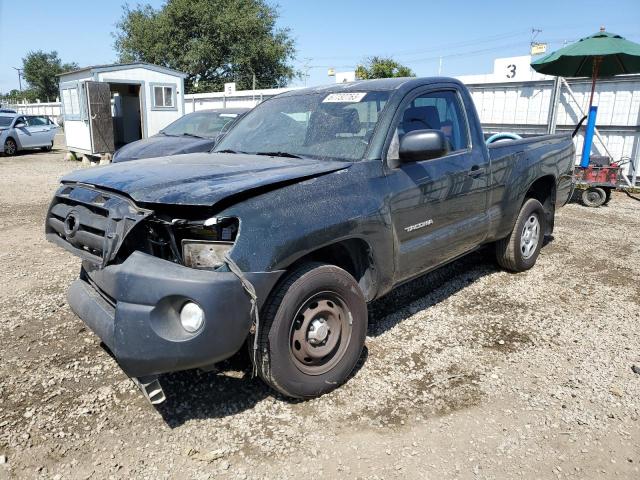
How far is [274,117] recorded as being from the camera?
4.08m

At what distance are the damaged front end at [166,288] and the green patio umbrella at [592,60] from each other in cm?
875

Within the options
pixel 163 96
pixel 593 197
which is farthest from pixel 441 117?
pixel 163 96

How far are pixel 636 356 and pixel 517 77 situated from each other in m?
10.1

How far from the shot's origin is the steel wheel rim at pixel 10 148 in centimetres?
1930

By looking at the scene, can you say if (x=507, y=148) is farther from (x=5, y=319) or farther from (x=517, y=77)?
(x=517, y=77)

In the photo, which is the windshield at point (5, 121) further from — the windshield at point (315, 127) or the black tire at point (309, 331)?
the black tire at point (309, 331)

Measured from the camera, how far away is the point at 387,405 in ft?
9.88

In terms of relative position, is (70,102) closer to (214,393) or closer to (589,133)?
(589,133)

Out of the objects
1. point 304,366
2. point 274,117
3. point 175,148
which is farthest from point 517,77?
point 304,366

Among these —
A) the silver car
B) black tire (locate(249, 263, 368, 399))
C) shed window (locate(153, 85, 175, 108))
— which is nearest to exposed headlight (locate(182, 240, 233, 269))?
black tire (locate(249, 263, 368, 399))

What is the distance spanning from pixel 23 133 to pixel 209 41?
62.1 ft

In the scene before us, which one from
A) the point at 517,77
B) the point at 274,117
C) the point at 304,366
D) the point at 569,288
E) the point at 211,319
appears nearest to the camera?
the point at 211,319

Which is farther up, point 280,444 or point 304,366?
point 304,366

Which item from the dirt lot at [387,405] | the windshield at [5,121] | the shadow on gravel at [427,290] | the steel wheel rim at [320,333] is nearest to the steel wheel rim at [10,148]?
the windshield at [5,121]
